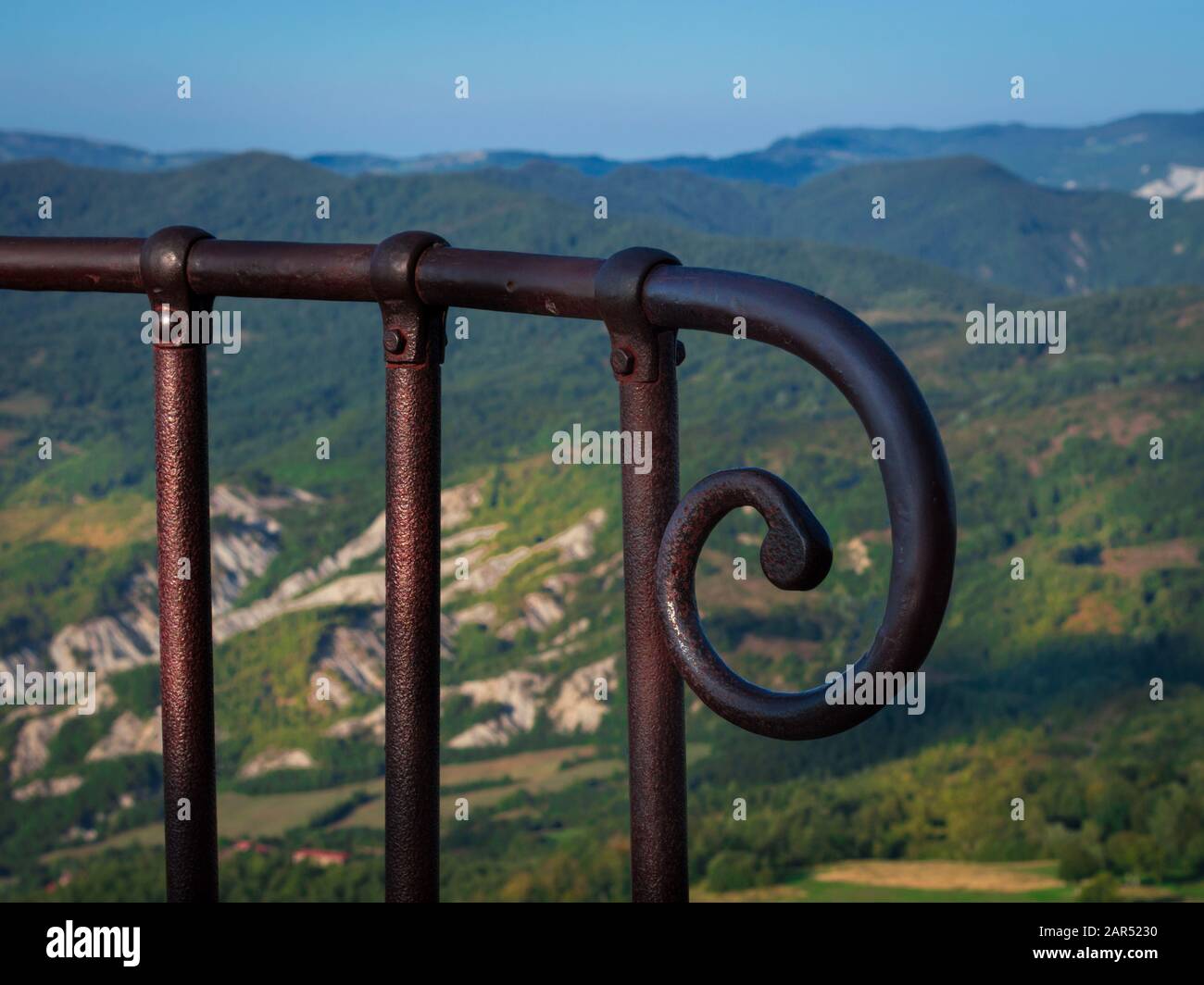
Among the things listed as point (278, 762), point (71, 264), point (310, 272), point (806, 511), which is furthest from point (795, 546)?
point (278, 762)

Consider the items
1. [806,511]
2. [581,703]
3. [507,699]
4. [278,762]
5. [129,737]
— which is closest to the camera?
[806,511]

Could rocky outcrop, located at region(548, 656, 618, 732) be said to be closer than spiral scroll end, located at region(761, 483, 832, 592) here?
No

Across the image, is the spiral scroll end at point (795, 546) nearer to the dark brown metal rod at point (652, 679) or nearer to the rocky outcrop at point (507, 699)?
the dark brown metal rod at point (652, 679)

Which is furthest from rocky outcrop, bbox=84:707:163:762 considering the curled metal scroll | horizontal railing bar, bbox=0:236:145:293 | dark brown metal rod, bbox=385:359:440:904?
the curled metal scroll

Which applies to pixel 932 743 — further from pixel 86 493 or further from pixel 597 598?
pixel 86 493

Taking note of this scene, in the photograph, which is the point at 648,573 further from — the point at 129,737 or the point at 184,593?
the point at 129,737

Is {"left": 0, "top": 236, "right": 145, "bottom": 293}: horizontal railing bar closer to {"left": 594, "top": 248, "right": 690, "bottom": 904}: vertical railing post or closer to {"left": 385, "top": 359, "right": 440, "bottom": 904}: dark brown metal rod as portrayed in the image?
{"left": 385, "top": 359, "right": 440, "bottom": 904}: dark brown metal rod

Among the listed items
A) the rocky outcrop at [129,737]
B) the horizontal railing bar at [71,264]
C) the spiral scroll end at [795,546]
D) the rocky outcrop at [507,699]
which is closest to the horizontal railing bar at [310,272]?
the horizontal railing bar at [71,264]
